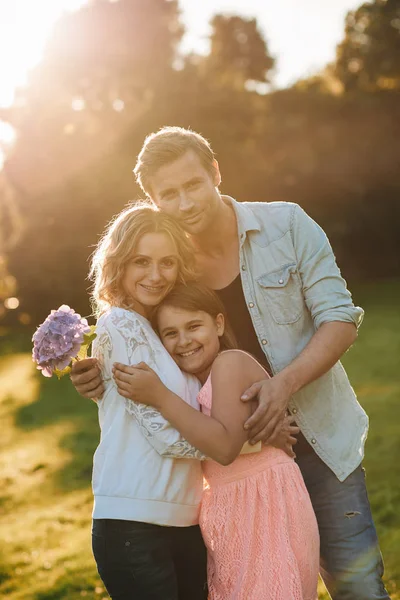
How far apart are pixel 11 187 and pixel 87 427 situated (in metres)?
13.0

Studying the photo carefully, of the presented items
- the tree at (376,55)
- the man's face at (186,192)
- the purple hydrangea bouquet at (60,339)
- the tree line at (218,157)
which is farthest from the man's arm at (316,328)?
the tree at (376,55)

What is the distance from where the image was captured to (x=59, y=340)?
10.2 ft

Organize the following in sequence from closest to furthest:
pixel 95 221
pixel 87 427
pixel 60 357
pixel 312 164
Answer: pixel 60 357 < pixel 87 427 < pixel 95 221 < pixel 312 164

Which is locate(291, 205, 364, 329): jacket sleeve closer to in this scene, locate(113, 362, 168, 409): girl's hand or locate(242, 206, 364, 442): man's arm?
locate(242, 206, 364, 442): man's arm

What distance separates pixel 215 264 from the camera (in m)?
3.91

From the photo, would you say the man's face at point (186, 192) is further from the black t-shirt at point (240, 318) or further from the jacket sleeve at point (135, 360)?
the jacket sleeve at point (135, 360)

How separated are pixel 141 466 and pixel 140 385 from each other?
0.34m

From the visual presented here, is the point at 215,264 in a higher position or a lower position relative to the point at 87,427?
higher

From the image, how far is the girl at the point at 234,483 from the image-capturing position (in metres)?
2.96

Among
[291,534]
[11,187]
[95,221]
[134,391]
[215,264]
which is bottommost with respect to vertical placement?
[291,534]

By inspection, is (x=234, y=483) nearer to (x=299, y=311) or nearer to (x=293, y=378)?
(x=293, y=378)

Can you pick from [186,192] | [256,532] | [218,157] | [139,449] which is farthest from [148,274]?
[218,157]

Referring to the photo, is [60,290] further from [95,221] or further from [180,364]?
[180,364]

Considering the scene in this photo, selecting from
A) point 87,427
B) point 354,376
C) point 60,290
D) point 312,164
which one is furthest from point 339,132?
point 87,427
